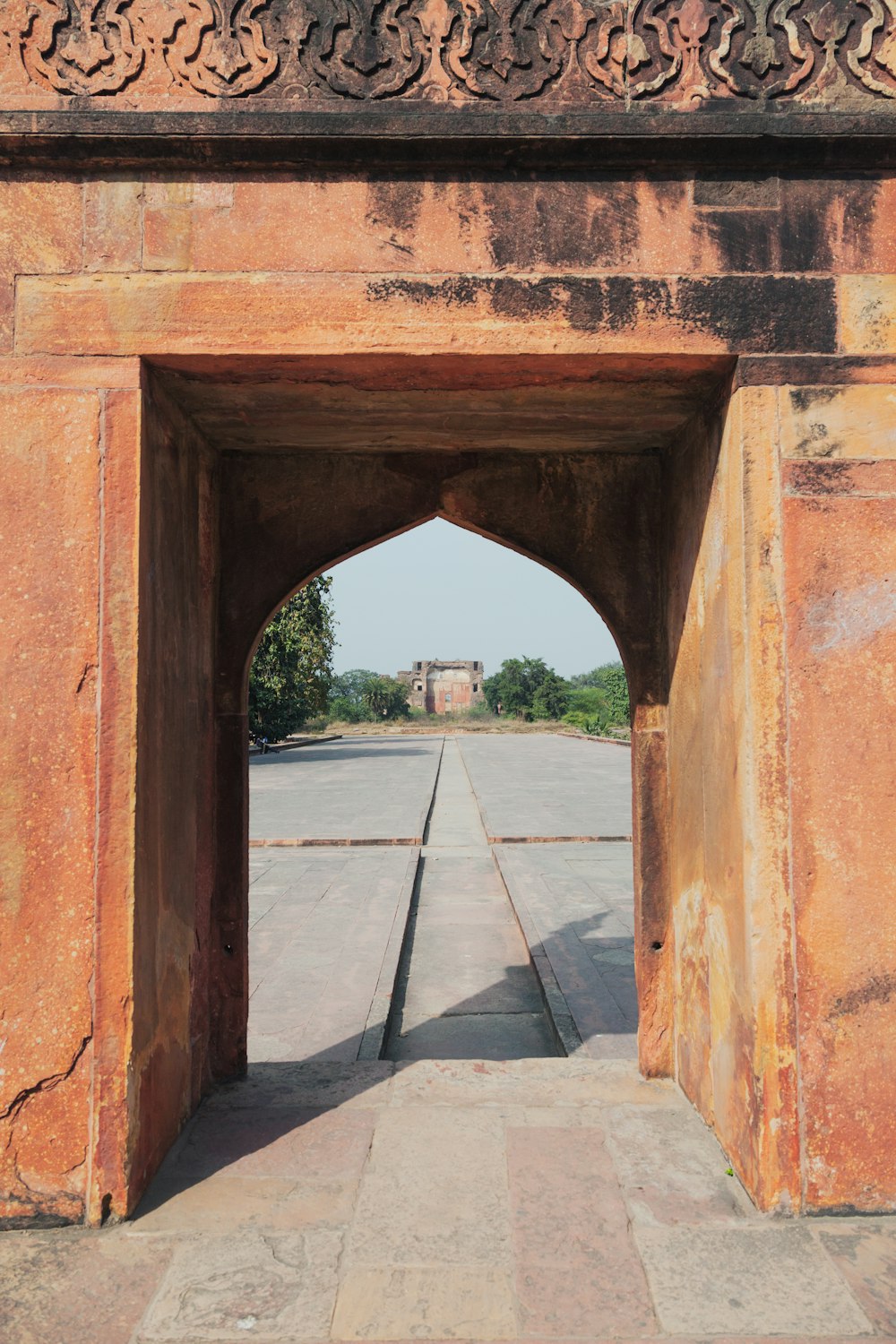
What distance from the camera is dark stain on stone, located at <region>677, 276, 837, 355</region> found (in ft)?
7.94

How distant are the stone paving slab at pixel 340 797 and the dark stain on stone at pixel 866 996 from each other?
198 inches

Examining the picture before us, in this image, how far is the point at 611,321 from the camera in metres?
2.42

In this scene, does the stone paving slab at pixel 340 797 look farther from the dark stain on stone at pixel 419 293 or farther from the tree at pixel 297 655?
the dark stain on stone at pixel 419 293

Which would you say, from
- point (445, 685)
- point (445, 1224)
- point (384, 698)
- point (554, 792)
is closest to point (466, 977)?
point (445, 1224)

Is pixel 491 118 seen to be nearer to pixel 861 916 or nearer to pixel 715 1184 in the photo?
pixel 861 916

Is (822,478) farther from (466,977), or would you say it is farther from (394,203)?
(466,977)

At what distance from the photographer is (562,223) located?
96.2 inches

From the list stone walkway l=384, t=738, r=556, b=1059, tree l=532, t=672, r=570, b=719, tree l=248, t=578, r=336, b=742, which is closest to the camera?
stone walkway l=384, t=738, r=556, b=1059

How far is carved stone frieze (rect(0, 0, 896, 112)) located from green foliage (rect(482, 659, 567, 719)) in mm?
52646

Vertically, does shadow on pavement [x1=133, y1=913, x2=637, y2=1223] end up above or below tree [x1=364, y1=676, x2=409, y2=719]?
below

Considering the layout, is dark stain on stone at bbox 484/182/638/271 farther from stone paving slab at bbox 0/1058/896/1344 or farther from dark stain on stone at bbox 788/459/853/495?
stone paving slab at bbox 0/1058/896/1344

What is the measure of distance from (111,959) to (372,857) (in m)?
6.92

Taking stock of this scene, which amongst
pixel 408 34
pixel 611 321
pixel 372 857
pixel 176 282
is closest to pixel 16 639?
pixel 176 282

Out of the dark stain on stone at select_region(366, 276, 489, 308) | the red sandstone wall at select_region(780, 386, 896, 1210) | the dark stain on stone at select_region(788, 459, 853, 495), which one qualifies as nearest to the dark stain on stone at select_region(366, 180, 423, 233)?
the dark stain on stone at select_region(366, 276, 489, 308)
